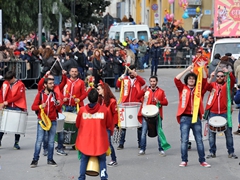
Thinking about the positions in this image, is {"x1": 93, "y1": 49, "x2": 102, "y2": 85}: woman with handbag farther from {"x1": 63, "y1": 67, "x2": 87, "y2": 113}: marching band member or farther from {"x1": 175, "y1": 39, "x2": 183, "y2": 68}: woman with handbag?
{"x1": 175, "y1": 39, "x2": 183, "y2": 68}: woman with handbag

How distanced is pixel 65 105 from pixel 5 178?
2.87 meters

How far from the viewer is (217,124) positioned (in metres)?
12.2

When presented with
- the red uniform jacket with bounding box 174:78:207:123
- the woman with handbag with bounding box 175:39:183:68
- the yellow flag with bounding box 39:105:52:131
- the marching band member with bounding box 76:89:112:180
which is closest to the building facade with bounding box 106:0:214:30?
the woman with handbag with bounding box 175:39:183:68

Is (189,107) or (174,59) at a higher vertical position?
(189,107)

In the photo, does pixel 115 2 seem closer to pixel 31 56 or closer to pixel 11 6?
pixel 11 6

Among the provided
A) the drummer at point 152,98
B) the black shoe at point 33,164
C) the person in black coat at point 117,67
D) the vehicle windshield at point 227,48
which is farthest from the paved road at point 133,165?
the person in black coat at point 117,67

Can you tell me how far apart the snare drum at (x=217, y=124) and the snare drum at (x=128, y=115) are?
4.75 ft

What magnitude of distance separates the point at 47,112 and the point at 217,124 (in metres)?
Answer: 2.92

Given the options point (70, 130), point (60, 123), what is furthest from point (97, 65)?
point (60, 123)

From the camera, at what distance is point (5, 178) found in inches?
435

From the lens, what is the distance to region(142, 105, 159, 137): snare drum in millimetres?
12625

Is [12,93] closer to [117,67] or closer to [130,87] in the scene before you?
[130,87]

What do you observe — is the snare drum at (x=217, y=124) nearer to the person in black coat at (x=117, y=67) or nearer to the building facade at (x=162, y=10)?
the person in black coat at (x=117, y=67)

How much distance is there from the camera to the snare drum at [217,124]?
1221 centimetres
